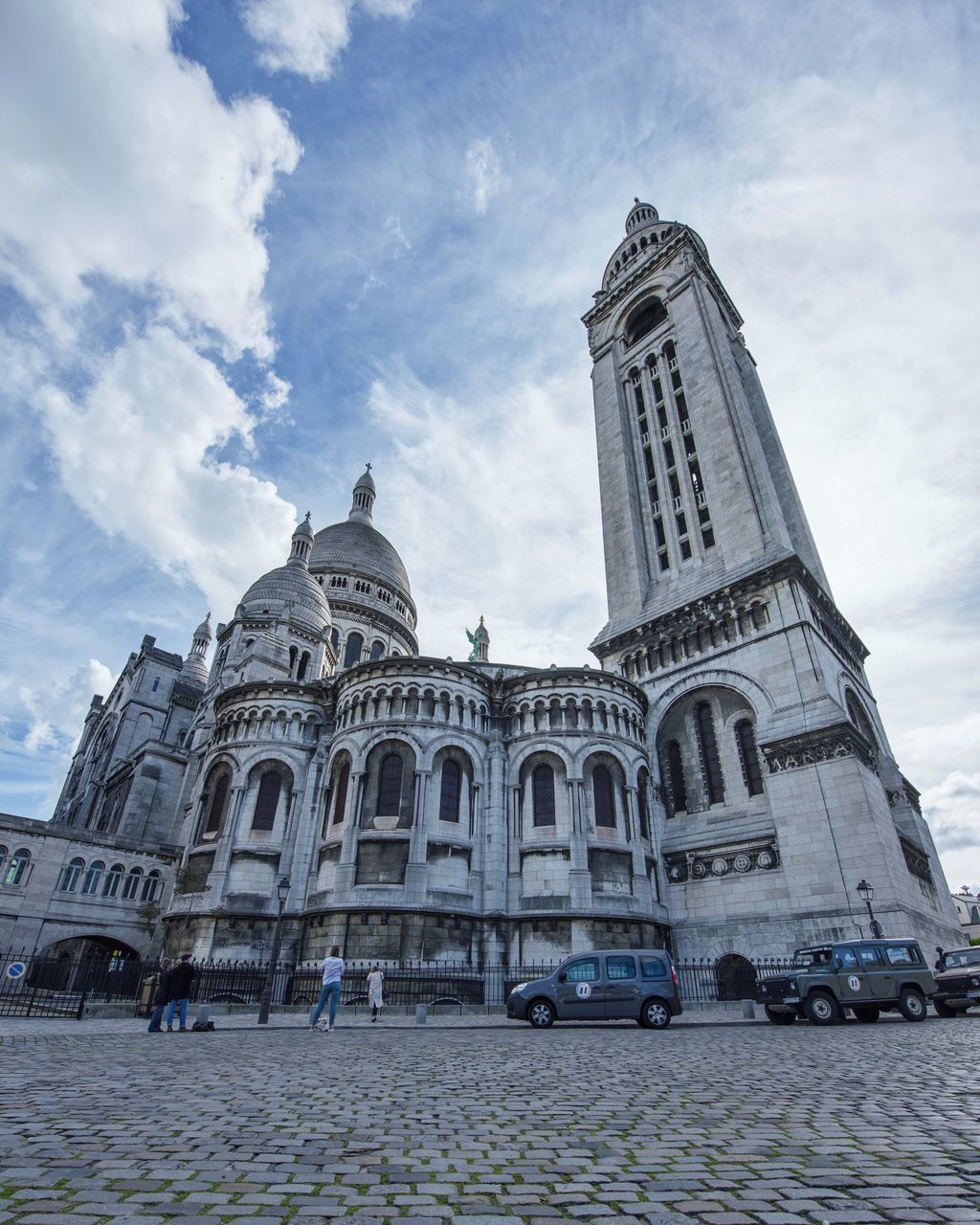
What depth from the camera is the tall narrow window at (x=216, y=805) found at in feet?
103

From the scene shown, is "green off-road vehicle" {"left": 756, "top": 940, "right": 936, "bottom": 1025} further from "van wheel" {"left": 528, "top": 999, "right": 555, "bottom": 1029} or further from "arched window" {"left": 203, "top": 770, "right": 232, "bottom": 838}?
"arched window" {"left": 203, "top": 770, "right": 232, "bottom": 838}

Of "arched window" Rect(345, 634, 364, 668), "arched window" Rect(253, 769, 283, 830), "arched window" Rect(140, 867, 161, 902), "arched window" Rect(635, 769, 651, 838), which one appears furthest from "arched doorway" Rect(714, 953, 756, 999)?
"arched window" Rect(345, 634, 364, 668)

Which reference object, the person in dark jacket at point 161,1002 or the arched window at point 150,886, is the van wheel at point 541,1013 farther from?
the arched window at point 150,886

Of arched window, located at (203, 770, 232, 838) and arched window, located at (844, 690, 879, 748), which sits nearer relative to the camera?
arched window, located at (203, 770, 232, 838)

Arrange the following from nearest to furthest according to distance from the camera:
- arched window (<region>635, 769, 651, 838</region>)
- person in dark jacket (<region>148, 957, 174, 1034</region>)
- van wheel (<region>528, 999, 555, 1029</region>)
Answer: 1. person in dark jacket (<region>148, 957, 174, 1034</region>)
2. van wheel (<region>528, 999, 555, 1029</region>)
3. arched window (<region>635, 769, 651, 838</region>)

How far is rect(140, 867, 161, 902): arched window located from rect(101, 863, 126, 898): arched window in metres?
1.36

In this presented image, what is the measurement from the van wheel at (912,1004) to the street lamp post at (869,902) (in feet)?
14.3

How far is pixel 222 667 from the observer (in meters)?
42.9

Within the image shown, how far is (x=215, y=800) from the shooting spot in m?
32.1

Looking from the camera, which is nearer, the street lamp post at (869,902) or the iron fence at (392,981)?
the street lamp post at (869,902)

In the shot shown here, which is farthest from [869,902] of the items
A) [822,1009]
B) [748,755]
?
[748,755]

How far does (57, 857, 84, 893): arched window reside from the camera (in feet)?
114

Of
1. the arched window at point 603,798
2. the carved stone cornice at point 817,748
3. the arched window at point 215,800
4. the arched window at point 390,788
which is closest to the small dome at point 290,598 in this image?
the arched window at point 215,800

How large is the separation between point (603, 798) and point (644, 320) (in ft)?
115
